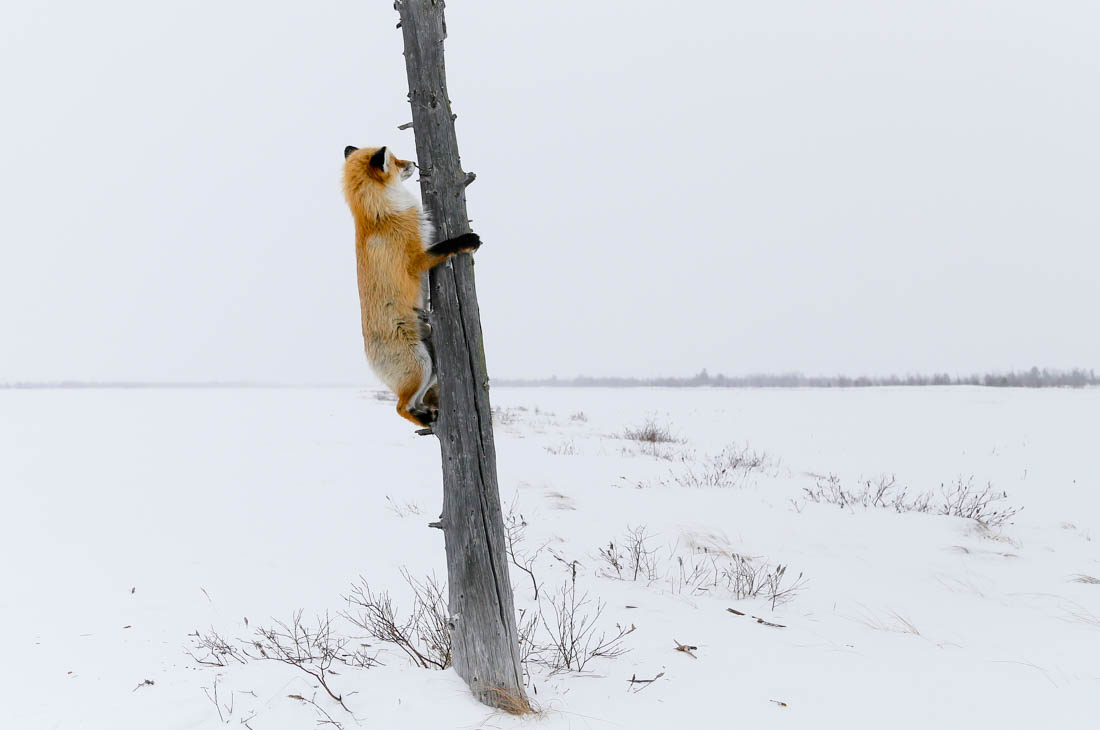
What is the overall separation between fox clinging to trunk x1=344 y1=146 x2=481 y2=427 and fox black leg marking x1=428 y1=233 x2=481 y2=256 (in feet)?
0.37

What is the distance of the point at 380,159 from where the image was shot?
3893 mm

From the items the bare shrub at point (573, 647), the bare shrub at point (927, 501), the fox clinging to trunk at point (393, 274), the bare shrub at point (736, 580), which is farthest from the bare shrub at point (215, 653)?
the bare shrub at point (927, 501)

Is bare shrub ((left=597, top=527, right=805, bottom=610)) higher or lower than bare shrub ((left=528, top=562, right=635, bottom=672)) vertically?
lower

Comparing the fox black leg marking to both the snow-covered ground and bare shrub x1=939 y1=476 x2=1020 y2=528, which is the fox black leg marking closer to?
the snow-covered ground

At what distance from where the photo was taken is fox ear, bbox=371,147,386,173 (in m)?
3.87

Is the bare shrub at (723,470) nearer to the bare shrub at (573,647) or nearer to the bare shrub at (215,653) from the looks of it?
the bare shrub at (573,647)

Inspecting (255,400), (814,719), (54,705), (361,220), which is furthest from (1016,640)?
(255,400)

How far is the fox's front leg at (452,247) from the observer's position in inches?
139

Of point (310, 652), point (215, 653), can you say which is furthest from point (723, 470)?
point (215, 653)

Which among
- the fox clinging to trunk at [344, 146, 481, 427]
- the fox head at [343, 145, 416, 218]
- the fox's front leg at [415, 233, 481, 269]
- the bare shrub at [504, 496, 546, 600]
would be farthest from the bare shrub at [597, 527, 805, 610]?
the fox head at [343, 145, 416, 218]

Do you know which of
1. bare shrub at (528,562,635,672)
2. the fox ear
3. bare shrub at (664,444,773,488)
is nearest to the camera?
the fox ear

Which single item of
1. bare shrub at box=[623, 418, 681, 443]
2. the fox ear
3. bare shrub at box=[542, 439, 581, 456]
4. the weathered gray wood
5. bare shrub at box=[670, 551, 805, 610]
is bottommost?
bare shrub at box=[670, 551, 805, 610]

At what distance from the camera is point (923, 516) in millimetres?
8586

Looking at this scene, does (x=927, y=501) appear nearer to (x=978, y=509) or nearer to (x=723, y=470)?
(x=978, y=509)
